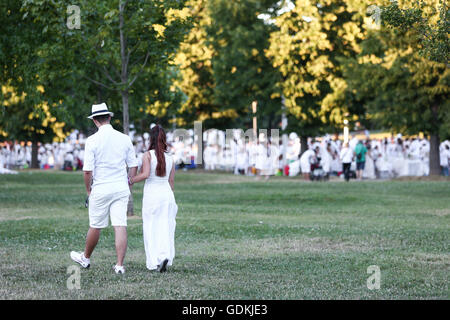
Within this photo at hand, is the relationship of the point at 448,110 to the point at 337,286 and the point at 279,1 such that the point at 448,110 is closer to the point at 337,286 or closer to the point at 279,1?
the point at 279,1

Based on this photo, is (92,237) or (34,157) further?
(34,157)

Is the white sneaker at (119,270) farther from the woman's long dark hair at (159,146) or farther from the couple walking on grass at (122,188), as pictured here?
the woman's long dark hair at (159,146)

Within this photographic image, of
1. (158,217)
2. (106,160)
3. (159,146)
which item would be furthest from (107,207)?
(159,146)

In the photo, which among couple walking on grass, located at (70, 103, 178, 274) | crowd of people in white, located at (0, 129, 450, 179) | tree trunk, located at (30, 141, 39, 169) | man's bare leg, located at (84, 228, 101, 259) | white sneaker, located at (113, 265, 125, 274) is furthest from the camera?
tree trunk, located at (30, 141, 39, 169)

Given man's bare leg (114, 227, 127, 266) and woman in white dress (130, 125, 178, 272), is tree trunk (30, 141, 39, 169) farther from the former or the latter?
man's bare leg (114, 227, 127, 266)

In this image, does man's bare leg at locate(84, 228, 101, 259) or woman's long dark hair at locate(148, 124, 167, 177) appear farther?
woman's long dark hair at locate(148, 124, 167, 177)

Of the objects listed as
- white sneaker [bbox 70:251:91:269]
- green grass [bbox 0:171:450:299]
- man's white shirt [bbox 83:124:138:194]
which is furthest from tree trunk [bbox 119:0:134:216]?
man's white shirt [bbox 83:124:138:194]

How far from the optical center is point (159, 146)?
39.1 feet

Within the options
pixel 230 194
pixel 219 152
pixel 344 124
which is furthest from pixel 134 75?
pixel 219 152

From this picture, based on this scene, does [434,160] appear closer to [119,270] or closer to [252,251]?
[252,251]

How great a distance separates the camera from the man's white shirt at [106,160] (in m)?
11.5

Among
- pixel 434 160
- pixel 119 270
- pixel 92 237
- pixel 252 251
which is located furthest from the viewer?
pixel 434 160

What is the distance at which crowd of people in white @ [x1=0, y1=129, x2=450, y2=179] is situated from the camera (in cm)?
4097

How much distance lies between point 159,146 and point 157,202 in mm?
714
